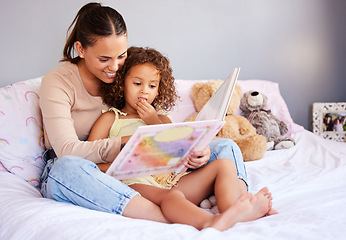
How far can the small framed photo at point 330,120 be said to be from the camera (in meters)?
2.51

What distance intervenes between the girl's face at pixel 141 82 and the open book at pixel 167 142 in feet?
0.91

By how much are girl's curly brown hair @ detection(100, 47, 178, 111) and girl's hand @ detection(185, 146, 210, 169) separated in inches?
13.9

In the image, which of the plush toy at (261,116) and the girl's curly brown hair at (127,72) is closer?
the girl's curly brown hair at (127,72)

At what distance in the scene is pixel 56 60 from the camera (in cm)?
182

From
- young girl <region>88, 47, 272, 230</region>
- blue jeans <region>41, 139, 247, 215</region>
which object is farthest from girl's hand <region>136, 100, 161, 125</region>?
blue jeans <region>41, 139, 247, 215</region>

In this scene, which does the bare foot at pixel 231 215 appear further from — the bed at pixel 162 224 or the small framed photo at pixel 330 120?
the small framed photo at pixel 330 120

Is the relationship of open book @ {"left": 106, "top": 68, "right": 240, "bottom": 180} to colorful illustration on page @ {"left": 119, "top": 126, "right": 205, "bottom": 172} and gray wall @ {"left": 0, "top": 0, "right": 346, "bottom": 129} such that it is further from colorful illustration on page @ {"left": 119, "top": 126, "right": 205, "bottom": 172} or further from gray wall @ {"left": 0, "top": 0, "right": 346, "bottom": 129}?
gray wall @ {"left": 0, "top": 0, "right": 346, "bottom": 129}

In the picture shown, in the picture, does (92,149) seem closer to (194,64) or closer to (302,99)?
(194,64)

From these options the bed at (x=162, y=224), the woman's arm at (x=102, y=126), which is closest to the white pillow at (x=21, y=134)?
the bed at (x=162, y=224)

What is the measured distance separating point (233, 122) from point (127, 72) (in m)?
0.85

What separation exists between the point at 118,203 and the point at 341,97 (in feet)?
7.85

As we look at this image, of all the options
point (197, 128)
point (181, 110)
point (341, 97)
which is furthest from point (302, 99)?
point (197, 128)

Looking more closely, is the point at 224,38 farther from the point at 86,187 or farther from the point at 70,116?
the point at 86,187

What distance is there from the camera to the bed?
74 centimetres
